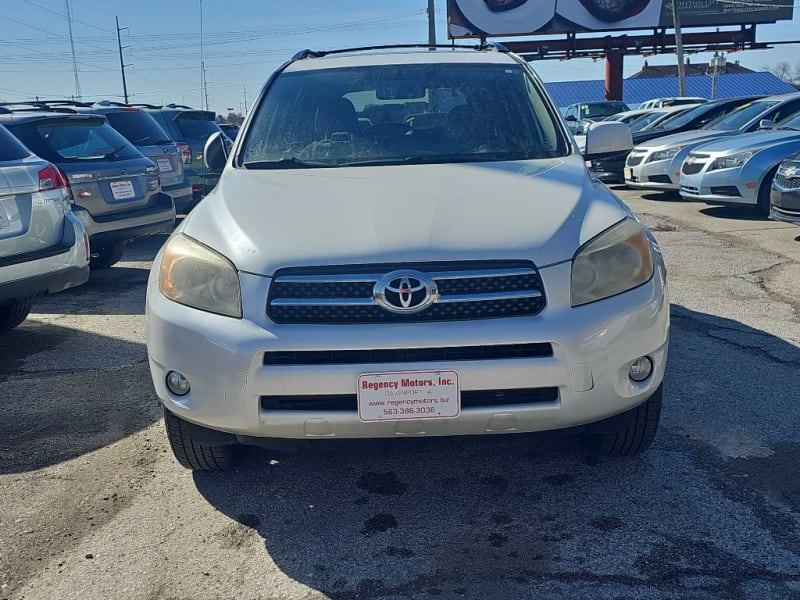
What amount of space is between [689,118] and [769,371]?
33.2ft

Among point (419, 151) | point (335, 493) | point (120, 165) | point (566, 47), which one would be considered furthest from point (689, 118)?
point (566, 47)

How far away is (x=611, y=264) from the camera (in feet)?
9.33

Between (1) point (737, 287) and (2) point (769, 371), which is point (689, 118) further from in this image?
(2) point (769, 371)

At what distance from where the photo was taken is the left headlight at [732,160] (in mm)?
9406

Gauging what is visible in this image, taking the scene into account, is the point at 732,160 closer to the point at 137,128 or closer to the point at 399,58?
the point at 399,58

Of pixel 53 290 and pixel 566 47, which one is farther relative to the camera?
pixel 566 47

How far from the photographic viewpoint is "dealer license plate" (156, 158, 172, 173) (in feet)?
32.5

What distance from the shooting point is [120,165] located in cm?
761

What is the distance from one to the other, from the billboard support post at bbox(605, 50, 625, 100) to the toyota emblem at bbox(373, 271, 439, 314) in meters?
38.3

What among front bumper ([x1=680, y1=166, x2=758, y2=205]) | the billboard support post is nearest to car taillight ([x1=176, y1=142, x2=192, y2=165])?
front bumper ([x1=680, y1=166, x2=758, y2=205])

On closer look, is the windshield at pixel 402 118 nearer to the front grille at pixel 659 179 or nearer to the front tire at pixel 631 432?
the front tire at pixel 631 432

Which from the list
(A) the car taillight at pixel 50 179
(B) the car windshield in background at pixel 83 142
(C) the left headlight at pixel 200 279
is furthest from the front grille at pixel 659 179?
(C) the left headlight at pixel 200 279

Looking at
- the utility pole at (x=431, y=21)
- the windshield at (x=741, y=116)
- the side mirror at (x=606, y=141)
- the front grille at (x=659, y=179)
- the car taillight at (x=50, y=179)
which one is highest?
the utility pole at (x=431, y=21)

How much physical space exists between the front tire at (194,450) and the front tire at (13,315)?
9.81 feet
